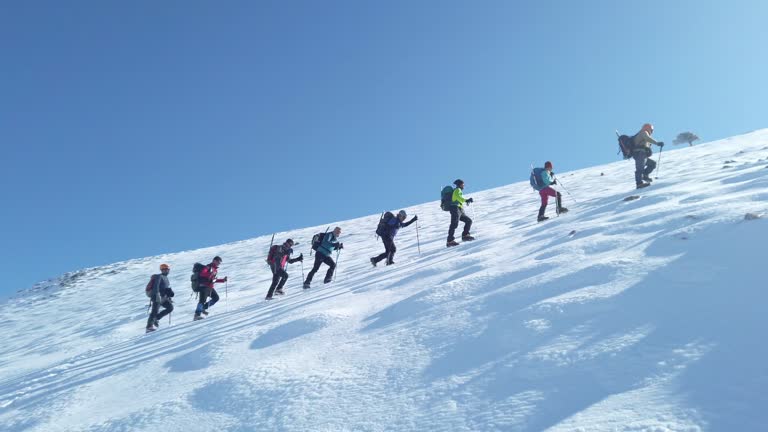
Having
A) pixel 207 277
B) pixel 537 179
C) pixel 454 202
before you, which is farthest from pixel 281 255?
pixel 537 179

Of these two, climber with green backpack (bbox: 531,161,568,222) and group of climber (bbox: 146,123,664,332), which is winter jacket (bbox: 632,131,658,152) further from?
climber with green backpack (bbox: 531,161,568,222)

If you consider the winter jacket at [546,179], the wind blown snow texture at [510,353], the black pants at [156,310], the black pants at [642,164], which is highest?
the winter jacket at [546,179]

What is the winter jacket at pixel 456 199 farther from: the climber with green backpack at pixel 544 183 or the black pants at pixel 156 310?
the black pants at pixel 156 310

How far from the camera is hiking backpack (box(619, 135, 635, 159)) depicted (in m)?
11.8

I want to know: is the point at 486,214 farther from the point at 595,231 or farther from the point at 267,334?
the point at 267,334

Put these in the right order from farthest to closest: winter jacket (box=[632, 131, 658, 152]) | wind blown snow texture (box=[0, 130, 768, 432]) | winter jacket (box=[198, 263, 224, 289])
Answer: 1. winter jacket (box=[198, 263, 224, 289])
2. winter jacket (box=[632, 131, 658, 152])
3. wind blown snow texture (box=[0, 130, 768, 432])

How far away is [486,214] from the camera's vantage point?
18859 mm

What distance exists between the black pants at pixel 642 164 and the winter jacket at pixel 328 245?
837 centimetres

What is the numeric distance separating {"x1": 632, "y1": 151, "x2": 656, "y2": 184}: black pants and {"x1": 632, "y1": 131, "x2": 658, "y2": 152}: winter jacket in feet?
0.38

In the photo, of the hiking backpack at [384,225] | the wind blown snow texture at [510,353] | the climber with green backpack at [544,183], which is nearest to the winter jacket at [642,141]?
the climber with green backpack at [544,183]

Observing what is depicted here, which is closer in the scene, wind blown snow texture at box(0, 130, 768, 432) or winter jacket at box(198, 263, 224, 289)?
wind blown snow texture at box(0, 130, 768, 432)

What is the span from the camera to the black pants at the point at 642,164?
11.7 m

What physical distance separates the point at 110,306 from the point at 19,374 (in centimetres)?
963

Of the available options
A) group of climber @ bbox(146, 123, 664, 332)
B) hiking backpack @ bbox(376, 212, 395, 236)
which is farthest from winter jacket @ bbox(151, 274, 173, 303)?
hiking backpack @ bbox(376, 212, 395, 236)
